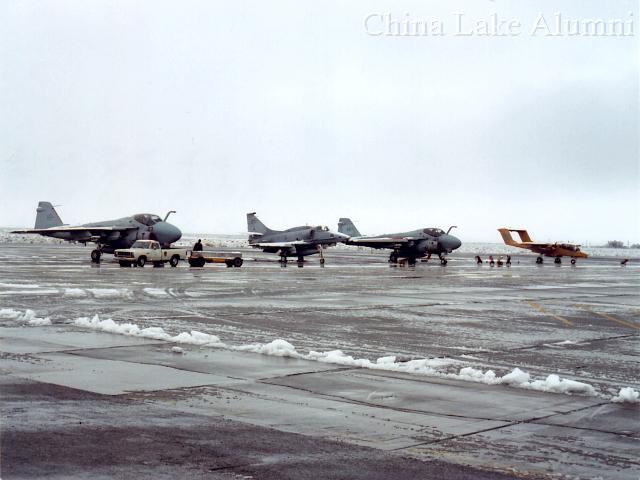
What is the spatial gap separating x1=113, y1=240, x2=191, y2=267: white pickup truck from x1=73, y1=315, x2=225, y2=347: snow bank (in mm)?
32231

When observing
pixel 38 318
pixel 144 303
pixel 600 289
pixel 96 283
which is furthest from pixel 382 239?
pixel 38 318

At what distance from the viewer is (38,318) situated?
17.4 metres

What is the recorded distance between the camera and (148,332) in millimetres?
15406

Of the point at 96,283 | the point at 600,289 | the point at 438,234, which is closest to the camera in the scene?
the point at 96,283

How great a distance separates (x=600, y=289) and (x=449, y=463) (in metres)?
30.2

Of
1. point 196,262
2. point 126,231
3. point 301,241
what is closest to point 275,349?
point 196,262

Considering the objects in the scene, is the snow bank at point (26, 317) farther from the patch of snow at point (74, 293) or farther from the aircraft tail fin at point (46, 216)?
the aircraft tail fin at point (46, 216)

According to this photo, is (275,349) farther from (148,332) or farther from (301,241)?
(301,241)

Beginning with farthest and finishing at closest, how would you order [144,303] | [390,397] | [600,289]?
[600,289], [144,303], [390,397]

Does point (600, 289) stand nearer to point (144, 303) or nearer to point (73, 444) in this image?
point (144, 303)

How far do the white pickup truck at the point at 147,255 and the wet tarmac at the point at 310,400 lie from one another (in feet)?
93.5

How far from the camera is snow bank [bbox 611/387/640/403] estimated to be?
32.3 ft

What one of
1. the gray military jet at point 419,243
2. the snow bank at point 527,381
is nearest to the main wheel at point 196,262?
the gray military jet at point 419,243

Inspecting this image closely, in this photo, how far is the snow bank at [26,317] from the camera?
16844 millimetres
